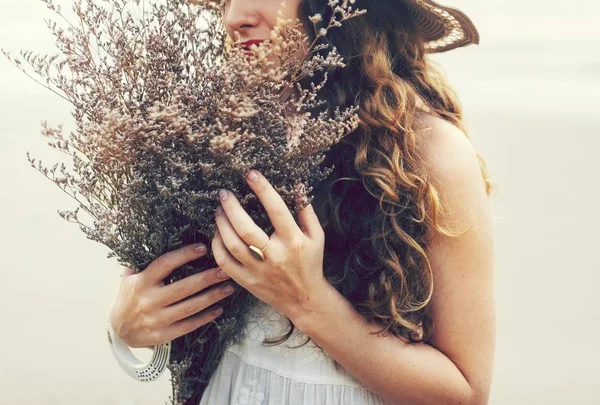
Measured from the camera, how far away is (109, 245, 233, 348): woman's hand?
157 cm

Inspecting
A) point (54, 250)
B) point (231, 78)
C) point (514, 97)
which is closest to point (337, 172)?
point (231, 78)

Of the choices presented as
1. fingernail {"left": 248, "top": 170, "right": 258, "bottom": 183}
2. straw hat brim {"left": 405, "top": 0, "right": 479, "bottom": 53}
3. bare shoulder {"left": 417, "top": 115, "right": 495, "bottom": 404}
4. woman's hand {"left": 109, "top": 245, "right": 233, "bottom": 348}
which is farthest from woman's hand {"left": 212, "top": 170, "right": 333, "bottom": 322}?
straw hat brim {"left": 405, "top": 0, "right": 479, "bottom": 53}

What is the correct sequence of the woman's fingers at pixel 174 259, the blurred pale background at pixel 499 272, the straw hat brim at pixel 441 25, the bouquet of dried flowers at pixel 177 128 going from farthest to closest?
the blurred pale background at pixel 499 272 → the straw hat brim at pixel 441 25 → the woman's fingers at pixel 174 259 → the bouquet of dried flowers at pixel 177 128

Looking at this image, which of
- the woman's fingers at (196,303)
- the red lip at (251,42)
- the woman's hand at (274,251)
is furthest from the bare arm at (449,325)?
the red lip at (251,42)

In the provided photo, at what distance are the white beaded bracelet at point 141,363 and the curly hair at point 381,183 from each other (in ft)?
1.03

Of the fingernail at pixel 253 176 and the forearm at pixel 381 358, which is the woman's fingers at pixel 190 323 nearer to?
the forearm at pixel 381 358

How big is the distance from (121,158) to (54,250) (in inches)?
206

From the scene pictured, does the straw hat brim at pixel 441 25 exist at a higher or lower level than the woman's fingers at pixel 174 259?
higher

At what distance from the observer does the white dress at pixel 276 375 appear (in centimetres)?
170

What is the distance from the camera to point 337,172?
184 centimetres

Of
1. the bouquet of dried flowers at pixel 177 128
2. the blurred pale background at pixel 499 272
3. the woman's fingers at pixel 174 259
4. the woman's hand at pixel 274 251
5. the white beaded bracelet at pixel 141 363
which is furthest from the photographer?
the blurred pale background at pixel 499 272

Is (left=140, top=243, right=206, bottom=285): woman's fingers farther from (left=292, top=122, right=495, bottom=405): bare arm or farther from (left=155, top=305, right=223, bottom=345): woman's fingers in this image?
(left=292, top=122, right=495, bottom=405): bare arm

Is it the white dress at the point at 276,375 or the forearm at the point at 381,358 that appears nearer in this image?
the forearm at the point at 381,358

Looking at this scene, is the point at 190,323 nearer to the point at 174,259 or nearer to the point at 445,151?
the point at 174,259
